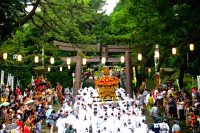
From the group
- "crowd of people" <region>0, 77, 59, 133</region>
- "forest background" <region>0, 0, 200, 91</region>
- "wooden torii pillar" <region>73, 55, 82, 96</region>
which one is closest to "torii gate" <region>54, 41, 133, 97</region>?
"wooden torii pillar" <region>73, 55, 82, 96</region>

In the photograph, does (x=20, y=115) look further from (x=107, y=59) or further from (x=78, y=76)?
(x=107, y=59)

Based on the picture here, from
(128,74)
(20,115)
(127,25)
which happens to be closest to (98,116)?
(20,115)

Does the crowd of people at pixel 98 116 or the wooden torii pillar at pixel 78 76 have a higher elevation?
the wooden torii pillar at pixel 78 76

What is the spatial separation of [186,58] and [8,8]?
61.6 feet

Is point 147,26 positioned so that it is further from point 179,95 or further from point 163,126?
point 163,126

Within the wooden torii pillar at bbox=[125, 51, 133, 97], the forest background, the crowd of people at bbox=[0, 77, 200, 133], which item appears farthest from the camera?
the wooden torii pillar at bbox=[125, 51, 133, 97]

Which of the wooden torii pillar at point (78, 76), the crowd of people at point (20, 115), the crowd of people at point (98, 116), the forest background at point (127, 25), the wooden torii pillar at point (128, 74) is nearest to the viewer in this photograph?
the forest background at point (127, 25)

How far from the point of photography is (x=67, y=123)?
58.6 feet

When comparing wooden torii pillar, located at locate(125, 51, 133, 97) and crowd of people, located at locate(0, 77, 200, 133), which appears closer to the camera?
crowd of people, located at locate(0, 77, 200, 133)

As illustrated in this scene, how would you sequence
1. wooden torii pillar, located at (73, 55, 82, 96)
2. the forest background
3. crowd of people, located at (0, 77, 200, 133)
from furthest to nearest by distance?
wooden torii pillar, located at (73, 55, 82, 96) → crowd of people, located at (0, 77, 200, 133) → the forest background

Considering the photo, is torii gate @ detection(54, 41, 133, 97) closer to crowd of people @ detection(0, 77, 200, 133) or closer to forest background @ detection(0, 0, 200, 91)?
forest background @ detection(0, 0, 200, 91)

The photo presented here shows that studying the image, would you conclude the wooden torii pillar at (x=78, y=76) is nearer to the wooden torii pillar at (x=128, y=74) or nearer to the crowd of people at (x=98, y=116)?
the crowd of people at (x=98, y=116)

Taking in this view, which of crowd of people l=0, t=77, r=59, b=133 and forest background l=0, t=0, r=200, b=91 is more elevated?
forest background l=0, t=0, r=200, b=91

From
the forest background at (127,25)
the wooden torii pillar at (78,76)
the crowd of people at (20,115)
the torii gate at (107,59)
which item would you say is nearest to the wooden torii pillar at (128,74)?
the torii gate at (107,59)
